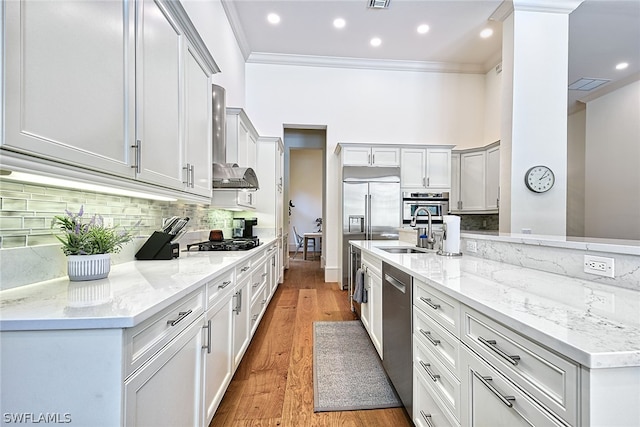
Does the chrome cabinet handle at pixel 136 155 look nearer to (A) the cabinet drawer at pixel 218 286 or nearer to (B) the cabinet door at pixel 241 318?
(A) the cabinet drawer at pixel 218 286

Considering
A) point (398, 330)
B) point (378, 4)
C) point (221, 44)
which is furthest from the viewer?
point (378, 4)

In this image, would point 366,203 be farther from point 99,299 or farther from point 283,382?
point 99,299

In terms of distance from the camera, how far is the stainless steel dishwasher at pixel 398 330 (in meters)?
1.52

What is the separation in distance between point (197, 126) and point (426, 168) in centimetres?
378

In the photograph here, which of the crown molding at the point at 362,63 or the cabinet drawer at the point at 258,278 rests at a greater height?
the crown molding at the point at 362,63

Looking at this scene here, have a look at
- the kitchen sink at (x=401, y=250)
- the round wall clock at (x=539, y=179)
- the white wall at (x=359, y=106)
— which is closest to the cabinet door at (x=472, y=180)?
the white wall at (x=359, y=106)

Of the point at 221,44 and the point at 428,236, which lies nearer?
the point at 428,236

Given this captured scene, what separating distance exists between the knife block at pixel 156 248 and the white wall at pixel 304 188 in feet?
23.9

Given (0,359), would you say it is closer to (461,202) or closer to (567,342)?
(567,342)

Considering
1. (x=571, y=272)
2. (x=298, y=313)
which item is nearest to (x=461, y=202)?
(x=298, y=313)

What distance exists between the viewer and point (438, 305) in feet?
3.98

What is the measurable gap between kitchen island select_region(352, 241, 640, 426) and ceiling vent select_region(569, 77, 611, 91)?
5.96 metres

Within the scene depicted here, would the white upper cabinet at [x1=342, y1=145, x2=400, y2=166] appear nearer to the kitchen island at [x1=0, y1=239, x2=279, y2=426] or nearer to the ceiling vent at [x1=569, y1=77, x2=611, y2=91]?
the kitchen island at [x1=0, y1=239, x2=279, y2=426]

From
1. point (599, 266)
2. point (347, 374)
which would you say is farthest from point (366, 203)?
point (599, 266)
